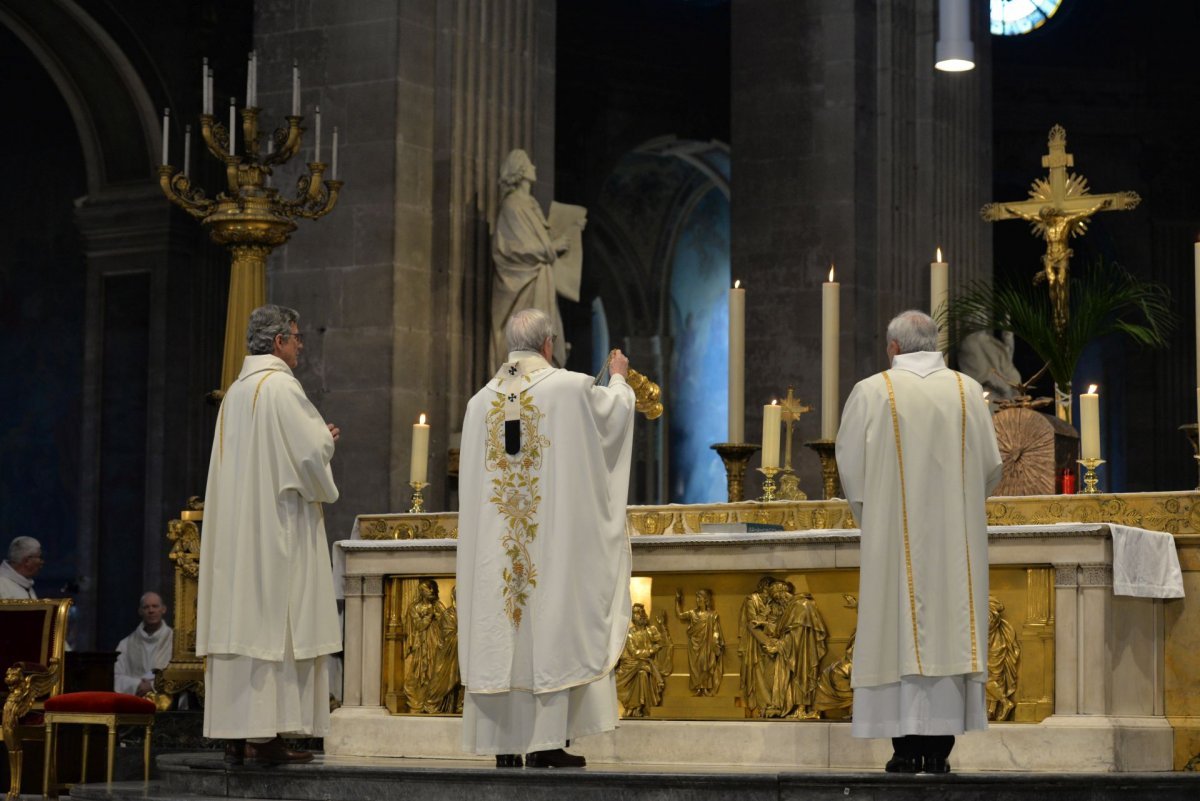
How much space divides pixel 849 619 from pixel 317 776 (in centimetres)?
208

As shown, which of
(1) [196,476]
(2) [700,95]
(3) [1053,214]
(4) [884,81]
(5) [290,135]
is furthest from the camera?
(2) [700,95]

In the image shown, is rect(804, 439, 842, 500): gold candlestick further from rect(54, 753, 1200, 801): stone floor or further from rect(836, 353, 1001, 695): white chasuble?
rect(54, 753, 1200, 801): stone floor

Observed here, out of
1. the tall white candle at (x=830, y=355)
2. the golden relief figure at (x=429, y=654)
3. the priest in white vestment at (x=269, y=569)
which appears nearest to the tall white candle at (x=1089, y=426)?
the tall white candle at (x=830, y=355)

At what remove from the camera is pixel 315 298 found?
12.2 meters

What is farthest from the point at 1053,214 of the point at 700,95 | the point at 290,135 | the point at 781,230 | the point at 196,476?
the point at 700,95

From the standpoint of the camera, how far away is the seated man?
1261 centimetres

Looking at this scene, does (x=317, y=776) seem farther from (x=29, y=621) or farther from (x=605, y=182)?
(x=605, y=182)

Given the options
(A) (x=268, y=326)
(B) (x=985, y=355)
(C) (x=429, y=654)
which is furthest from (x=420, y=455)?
(B) (x=985, y=355)

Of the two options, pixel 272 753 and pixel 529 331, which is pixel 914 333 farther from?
pixel 272 753

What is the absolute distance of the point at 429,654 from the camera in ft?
29.1

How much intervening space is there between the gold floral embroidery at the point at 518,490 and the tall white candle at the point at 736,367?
149 cm

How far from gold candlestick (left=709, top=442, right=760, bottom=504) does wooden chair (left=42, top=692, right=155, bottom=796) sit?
2.66 m

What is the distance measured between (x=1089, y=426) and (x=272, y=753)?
10.8 ft

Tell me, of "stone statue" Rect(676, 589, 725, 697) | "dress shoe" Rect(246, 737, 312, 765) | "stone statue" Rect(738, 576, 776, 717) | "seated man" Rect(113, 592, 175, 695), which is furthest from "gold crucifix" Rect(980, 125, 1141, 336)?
"seated man" Rect(113, 592, 175, 695)
